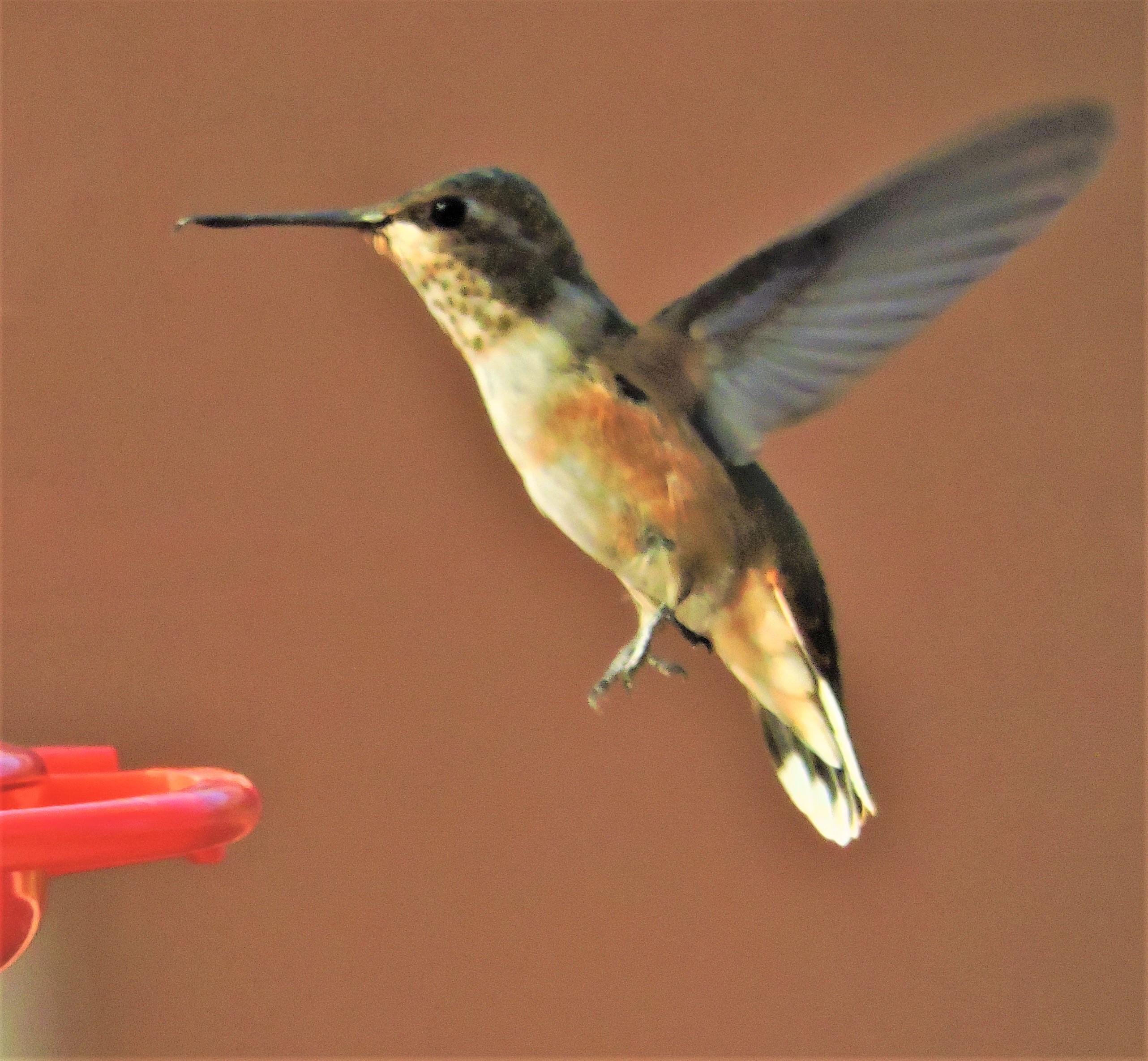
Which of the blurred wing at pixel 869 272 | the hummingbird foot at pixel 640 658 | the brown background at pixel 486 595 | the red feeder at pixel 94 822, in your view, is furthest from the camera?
the brown background at pixel 486 595

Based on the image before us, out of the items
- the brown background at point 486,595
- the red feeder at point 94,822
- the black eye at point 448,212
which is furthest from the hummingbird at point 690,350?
the red feeder at point 94,822

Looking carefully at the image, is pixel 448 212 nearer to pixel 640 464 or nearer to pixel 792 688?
pixel 640 464

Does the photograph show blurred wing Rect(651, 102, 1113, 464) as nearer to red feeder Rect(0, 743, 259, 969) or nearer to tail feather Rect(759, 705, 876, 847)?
tail feather Rect(759, 705, 876, 847)

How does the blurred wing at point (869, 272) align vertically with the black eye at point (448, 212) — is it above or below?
below

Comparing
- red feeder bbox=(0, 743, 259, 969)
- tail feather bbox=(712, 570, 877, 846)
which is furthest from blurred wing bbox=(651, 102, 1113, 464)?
red feeder bbox=(0, 743, 259, 969)

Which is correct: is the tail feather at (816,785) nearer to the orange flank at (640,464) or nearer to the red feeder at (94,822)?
the orange flank at (640,464)

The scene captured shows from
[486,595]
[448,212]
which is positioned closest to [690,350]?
[448,212]

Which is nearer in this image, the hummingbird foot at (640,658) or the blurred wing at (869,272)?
the blurred wing at (869,272)
